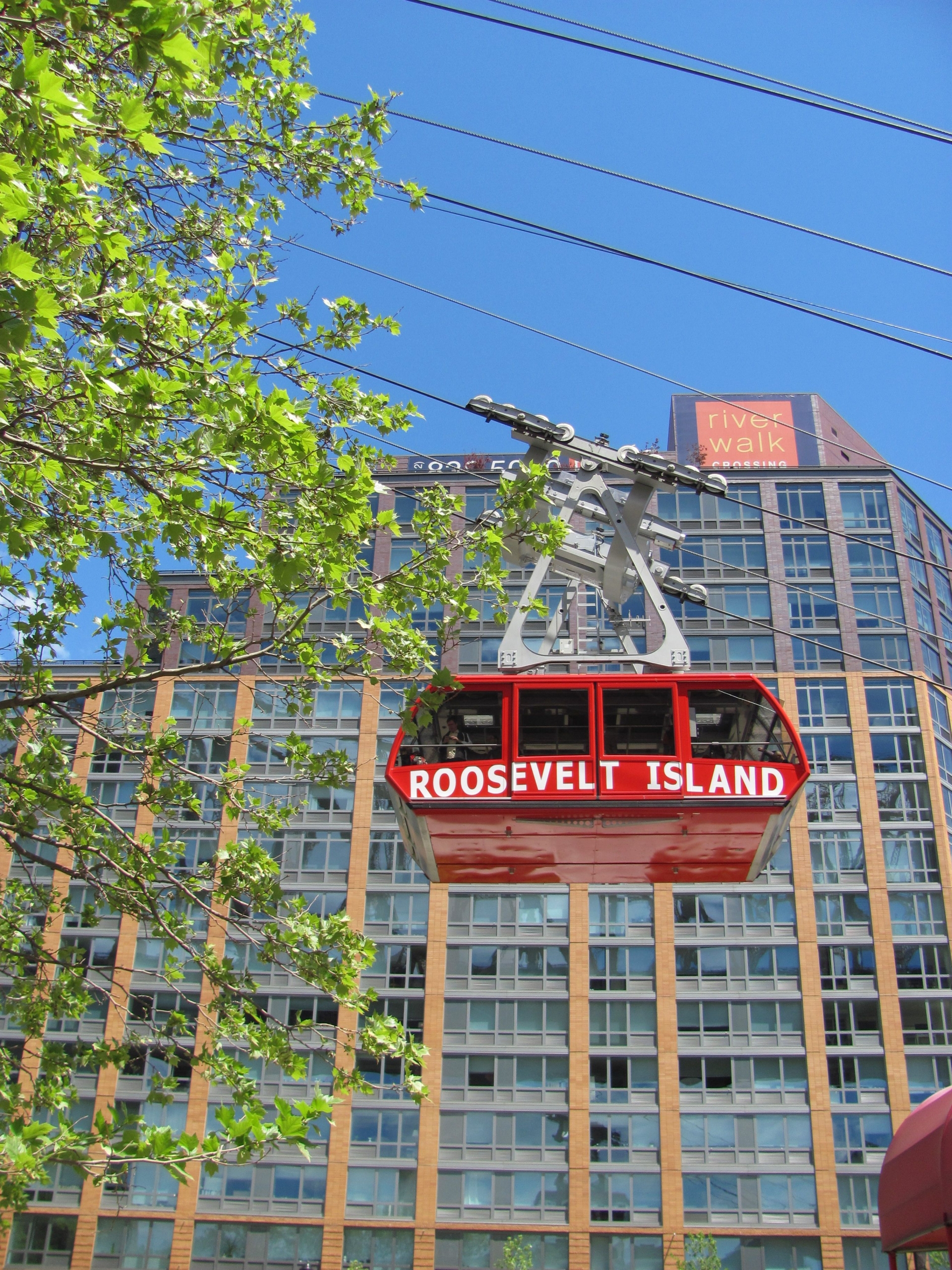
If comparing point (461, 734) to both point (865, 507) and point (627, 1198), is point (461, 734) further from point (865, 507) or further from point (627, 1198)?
point (865, 507)

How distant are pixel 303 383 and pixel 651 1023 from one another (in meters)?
36.3

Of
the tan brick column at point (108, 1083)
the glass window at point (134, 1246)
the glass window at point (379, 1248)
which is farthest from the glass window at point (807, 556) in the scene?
the glass window at point (134, 1246)

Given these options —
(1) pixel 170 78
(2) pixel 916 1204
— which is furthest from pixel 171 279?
(2) pixel 916 1204

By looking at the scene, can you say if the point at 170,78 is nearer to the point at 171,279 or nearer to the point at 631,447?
the point at 171,279

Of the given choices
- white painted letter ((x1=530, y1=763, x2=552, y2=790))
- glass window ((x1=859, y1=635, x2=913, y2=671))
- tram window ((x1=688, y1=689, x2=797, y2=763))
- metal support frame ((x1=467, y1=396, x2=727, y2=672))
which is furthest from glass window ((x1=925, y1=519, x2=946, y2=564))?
white painted letter ((x1=530, y1=763, x2=552, y2=790))

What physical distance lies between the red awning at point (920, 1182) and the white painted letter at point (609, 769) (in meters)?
5.44

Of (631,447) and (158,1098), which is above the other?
(631,447)

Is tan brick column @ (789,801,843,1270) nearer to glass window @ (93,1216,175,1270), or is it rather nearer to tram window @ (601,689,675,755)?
glass window @ (93,1216,175,1270)

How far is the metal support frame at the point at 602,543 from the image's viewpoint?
60.3ft

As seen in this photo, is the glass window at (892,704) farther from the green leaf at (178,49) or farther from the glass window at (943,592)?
the green leaf at (178,49)

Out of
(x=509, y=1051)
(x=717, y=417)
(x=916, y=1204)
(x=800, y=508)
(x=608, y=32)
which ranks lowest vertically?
(x=916, y=1204)

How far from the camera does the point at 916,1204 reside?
39.4 feet

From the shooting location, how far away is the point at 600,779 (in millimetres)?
15367

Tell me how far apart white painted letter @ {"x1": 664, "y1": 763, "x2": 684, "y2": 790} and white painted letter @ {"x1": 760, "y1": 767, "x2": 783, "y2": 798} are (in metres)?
1.16
